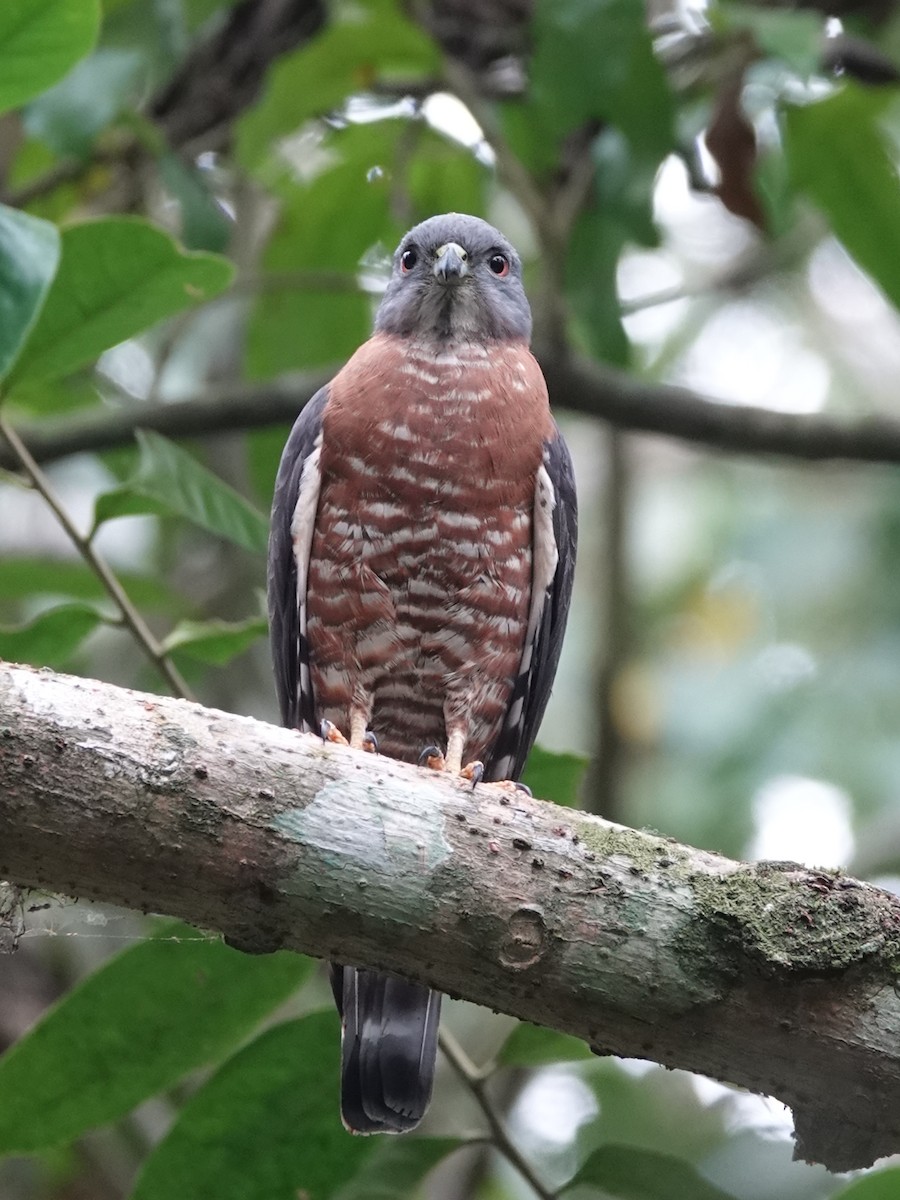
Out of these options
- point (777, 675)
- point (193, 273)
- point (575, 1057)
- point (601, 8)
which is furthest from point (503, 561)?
point (777, 675)

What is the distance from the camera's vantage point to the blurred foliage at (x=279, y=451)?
3.20m

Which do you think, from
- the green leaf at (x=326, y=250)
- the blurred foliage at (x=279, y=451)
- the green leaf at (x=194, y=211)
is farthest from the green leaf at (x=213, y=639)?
the green leaf at (x=326, y=250)

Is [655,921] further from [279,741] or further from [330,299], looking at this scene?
[330,299]

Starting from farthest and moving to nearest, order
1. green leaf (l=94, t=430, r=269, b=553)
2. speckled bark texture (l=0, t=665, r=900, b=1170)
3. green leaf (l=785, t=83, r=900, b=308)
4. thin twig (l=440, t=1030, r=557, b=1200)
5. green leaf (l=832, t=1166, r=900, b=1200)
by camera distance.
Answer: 1. green leaf (l=785, t=83, r=900, b=308)
2. green leaf (l=94, t=430, r=269, b=553)
3. thin twig (l=440, t=1030, r=557, b=1200)
4. green leaf (l=832, t=1166, r=900, b=1200)
5. speckled bark texture (l=0, t=665, r=900, b=1170)

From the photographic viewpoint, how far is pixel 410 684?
4.06m

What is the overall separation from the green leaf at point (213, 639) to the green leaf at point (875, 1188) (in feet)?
5.65

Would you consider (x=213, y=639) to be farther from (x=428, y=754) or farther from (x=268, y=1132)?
(x=268, y=1132)

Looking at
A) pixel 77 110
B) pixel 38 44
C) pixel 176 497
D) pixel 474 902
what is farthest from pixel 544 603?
pixel 77 110

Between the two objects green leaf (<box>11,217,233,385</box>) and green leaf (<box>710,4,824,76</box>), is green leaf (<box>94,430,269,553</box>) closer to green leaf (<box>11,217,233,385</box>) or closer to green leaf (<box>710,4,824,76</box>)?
green leaf (<box>11,217,233,385</box>)

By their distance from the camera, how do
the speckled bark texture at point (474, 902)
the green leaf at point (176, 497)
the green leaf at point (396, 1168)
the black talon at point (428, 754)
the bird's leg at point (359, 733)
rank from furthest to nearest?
the black talon at point (428, 754) < the bird's leg at point (359, 733) < the green leaf at point (176, 497) < the green leaf at point (396, 1168) < the speckled bark texture at point (474, 902)

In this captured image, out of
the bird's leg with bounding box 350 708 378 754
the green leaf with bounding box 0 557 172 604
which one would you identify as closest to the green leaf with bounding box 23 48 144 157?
the green leaf with bounding box 0 557 172 604

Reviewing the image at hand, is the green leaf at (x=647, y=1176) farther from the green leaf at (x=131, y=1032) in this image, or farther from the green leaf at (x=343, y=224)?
the green leaf at (x=343, y=224)

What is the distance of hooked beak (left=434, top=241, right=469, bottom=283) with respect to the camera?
4.36 metres

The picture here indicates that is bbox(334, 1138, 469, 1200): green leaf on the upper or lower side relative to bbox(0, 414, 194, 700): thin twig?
lower
